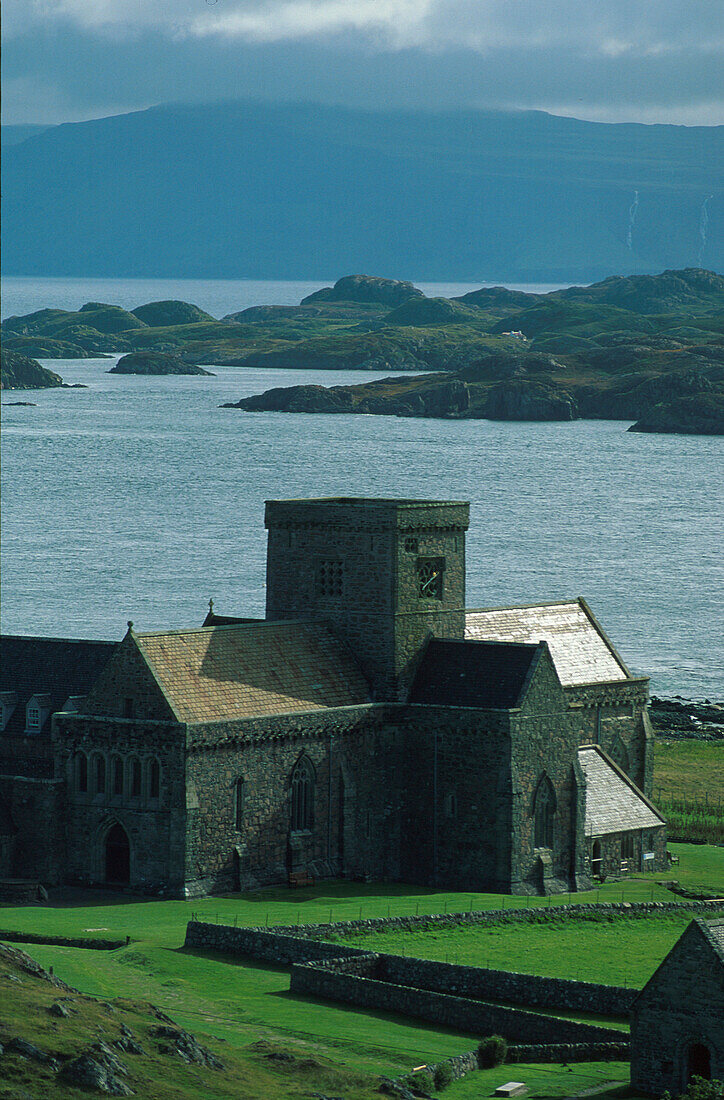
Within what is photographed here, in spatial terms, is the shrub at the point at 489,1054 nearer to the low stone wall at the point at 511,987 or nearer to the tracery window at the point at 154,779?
the low stone wall at the point at 511,987

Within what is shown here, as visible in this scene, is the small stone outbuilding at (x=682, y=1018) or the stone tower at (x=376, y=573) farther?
the stone tower at (x=376, y=573)

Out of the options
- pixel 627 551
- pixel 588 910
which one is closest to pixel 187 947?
pixel 588 910

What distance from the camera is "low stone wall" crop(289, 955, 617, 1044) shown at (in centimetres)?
4503

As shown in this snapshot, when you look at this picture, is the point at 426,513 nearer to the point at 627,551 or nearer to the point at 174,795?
the point at 174,795

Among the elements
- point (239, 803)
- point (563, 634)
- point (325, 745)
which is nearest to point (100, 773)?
point (239, 803)

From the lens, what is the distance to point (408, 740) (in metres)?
65.0

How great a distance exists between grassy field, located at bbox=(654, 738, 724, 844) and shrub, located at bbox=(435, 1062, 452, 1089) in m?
34.4

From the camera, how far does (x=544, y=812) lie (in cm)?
6425

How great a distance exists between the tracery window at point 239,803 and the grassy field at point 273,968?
2.31 metres

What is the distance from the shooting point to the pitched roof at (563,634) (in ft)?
233

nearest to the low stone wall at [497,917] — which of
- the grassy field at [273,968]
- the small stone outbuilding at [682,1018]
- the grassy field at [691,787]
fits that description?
the grassy field at [273,968]

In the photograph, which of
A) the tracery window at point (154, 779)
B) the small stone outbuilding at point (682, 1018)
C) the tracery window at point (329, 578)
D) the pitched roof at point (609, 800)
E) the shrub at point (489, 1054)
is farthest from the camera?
the pitched roof at point (609, 800)

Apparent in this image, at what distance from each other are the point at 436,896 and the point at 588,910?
5.37 m

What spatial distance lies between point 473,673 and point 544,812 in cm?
491
